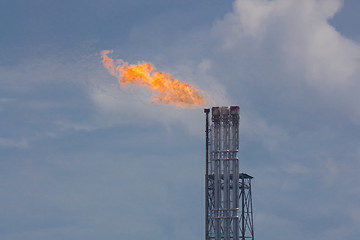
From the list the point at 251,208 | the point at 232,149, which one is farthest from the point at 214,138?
the point at 251,208

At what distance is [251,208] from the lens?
535ft

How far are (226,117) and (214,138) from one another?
3.98 meters

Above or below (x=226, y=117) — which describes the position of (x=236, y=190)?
below

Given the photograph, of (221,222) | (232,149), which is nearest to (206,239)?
(221,222)

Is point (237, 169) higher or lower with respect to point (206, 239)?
higher

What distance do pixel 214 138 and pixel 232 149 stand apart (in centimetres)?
352

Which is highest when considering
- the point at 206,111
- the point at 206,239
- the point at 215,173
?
the point at 206,111

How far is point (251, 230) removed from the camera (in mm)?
161500

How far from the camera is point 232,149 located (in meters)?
159

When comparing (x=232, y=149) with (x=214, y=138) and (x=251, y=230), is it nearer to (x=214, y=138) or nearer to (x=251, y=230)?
(x=214, y=138)

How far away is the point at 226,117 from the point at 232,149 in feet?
17.5

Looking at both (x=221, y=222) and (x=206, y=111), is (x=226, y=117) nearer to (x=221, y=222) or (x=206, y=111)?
(x=206, y=111)

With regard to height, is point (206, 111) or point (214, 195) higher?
point (206, 111)

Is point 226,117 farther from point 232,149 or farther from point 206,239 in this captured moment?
point 206,239
